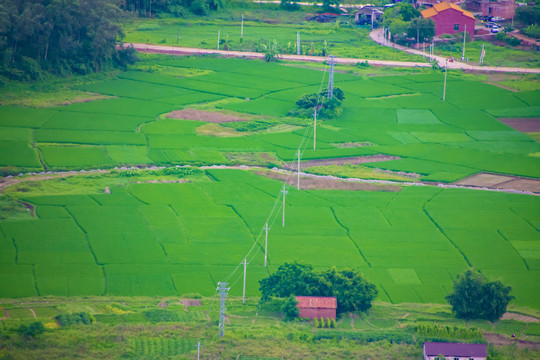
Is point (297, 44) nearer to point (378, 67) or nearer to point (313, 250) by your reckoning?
point (378, 67)

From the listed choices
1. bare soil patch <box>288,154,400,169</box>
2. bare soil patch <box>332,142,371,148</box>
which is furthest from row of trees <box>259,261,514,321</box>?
bare soil patch <box>332,142,371,148</box>

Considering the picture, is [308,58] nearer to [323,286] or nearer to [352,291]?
[323,286]

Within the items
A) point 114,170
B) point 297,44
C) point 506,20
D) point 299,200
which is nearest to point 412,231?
point 299,200

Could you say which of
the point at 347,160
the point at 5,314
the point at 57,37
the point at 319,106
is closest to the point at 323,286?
the point at 5,314

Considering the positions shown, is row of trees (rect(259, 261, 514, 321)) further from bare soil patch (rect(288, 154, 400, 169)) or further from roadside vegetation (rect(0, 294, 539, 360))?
bare soil patch (rect(288, 154, 400, 169))

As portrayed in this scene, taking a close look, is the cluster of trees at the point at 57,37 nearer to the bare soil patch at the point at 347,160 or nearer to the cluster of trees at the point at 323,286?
the bare soil patch at the point at 347,160

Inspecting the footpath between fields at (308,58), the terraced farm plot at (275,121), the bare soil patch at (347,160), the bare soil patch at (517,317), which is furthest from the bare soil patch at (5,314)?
the footpath between fields at (308,58)
